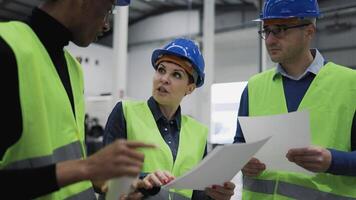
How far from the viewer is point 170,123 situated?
1.51 m

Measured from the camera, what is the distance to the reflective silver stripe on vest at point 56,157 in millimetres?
854

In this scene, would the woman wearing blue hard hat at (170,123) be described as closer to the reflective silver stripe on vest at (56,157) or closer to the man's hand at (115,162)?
the reflective silver stripe on vest at (56,157)

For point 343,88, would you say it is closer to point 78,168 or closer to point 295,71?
point 295,71

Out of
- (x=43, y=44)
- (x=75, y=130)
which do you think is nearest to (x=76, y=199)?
(x=75, y=130)

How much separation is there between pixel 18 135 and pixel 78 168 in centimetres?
18

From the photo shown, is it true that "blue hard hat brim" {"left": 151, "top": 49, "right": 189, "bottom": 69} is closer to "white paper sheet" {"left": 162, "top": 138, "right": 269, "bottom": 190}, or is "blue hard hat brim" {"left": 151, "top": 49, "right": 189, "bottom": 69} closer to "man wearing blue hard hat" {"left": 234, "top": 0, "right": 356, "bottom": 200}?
"man wearing blue hard hat" {"left": 234, "top": 0, "right": 356, "bottom": 200}

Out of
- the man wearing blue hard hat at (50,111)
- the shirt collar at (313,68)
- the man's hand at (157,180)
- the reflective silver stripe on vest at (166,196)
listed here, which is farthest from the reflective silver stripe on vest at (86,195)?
the shirt collar at (313,68)

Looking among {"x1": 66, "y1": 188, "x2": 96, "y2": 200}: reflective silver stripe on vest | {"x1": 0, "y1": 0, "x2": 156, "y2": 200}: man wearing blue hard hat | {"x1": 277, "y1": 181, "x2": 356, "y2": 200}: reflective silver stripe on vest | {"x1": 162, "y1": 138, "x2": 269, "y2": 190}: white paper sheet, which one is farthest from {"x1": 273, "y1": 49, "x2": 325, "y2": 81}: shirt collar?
{"x1": 66, "y1": 188, "x2": 96, "y2": 200}: reflective silver stripe on vest

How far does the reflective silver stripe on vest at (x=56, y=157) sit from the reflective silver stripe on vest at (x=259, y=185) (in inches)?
27.9

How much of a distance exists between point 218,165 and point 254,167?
41 cm

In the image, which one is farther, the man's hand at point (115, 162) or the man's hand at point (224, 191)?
the man's hand at point (224, 191)

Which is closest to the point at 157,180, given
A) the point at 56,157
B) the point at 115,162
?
the point at 56,157

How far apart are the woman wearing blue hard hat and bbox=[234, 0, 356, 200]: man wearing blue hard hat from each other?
0.59 feet

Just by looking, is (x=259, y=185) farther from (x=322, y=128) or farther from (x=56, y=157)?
(x=56, y=157)
